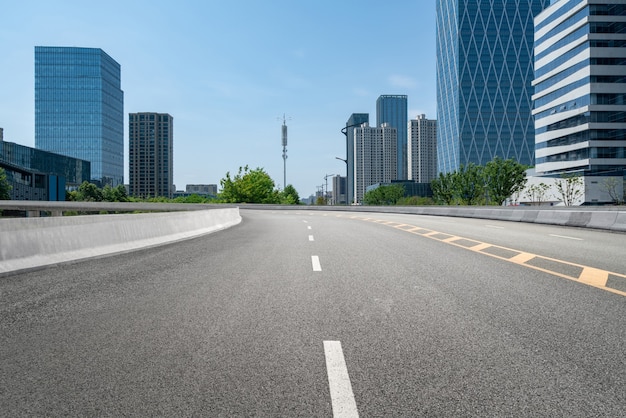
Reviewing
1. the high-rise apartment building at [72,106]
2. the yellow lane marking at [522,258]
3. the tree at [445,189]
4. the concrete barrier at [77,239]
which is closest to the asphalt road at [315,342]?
the concrete barrier at [77,239]

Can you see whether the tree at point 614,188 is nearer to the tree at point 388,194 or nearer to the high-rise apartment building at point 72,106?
the tree at point 388,194

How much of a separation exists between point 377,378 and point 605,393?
150 cm

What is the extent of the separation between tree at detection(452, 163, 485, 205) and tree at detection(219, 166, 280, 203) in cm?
4637

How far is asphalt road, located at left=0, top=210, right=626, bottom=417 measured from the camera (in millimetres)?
2988

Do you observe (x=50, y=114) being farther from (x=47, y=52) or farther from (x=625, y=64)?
(x=625, y=64)

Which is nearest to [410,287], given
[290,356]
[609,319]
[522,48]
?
[609,319]

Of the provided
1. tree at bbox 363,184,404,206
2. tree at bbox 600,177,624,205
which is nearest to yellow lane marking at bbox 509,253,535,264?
tree at bbox 600,177,624,205

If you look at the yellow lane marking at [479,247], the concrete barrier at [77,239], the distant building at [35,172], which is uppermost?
the distant building at [35,172]

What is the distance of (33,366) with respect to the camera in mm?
3633

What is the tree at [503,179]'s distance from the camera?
81.7 metres

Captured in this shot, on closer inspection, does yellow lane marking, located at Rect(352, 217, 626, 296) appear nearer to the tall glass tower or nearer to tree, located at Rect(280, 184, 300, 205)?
the tall glass tower

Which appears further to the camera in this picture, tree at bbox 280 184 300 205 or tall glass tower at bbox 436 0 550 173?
tree at bbox 280 184 300 205

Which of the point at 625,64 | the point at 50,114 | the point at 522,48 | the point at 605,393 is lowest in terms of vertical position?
the point at 605,393

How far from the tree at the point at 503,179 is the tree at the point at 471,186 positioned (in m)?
5.55
